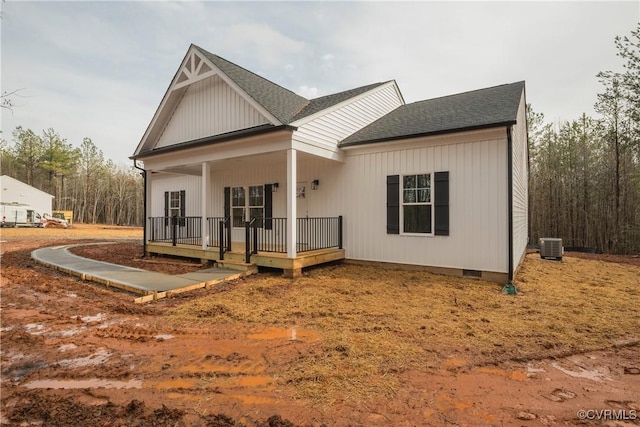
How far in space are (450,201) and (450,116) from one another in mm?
2416

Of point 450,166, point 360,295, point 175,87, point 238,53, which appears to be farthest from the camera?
point 238,53

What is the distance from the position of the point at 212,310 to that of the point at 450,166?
5863 millimetres

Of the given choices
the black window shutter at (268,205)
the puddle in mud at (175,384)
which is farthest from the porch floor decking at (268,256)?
the puddle in mud at (175,384)

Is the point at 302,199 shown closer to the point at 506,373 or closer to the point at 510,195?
the point at 510,195

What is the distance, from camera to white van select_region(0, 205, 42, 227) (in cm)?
2730

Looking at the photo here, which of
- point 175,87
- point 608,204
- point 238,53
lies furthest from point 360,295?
point 608,204

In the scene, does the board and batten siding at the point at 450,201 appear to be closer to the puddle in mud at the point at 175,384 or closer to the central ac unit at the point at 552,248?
the central ac unit at the point at 552,248

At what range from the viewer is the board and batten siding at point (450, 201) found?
6457 mm

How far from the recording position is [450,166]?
6977 millimetres

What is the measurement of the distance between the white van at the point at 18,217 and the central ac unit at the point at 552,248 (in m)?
39.7

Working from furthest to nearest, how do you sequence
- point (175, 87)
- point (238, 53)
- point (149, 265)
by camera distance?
point (238, 53) → point (175, 87) → point (149, 265)

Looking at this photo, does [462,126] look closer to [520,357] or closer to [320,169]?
[320,169]

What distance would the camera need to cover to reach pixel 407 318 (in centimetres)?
440

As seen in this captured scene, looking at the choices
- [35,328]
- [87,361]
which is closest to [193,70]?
[35,328]
